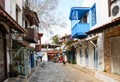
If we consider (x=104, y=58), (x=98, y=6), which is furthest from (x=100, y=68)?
(x=98, y=6)

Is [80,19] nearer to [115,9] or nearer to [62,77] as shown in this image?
[62,77]

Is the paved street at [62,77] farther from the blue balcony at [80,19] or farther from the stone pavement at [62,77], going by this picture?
the blue balcony at [80,19]

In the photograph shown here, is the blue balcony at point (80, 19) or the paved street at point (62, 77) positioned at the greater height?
the blue balcony at point (80, 19)

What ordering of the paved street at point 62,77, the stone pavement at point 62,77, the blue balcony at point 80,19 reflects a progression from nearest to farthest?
the stone pavement at point 62,77 < the paved street at point 62,77 < the blue balcony at point 80,19

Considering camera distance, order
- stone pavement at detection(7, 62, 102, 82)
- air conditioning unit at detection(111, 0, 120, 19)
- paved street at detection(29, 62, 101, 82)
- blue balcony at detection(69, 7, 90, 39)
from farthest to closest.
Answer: blue balcony at detection(69, 7, 90, 39) → paved street at detection(29, 62, 101, 82) → stone pavement at detection(7, 62, 102, 82) → air conditioning unit at detection(111, 0, 120, 19)

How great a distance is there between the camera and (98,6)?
2092 cm

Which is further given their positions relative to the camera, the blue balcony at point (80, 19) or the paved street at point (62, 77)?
the blue balcony at point (80, 19)

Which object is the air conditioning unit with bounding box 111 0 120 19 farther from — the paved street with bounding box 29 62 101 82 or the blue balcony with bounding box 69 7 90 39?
the blue balcony with bounding box 69 7 90 39

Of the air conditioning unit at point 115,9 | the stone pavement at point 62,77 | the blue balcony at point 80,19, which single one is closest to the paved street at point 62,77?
the stone pavement at point 62,77

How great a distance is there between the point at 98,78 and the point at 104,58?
9.24 ft

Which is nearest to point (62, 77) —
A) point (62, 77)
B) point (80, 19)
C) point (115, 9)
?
Answer: point (62, 77)

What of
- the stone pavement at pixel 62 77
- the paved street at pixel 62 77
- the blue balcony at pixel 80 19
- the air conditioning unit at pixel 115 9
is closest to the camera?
the air conditioning unit at pixel 115 9

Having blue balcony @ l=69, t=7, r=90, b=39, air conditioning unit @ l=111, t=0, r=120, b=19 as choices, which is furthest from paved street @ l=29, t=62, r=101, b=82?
blue balcony @ l=69, t=7, r=90, b=39

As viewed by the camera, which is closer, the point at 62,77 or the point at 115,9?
the point at 115,9
